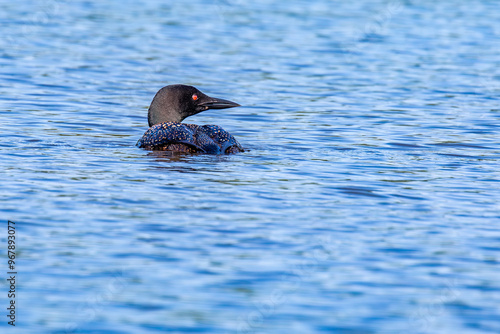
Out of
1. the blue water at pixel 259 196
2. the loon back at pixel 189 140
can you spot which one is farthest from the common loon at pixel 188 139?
the blue water at pixel 259 196

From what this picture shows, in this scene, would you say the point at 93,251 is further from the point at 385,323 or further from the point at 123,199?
the point at 385,323

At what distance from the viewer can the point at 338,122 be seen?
40.5 ft

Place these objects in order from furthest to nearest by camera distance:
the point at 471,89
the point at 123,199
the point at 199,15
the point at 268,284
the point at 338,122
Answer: the point at 199,15 < the point at 471,89 < the point at 338,122 < the point at 123,199 < the point at 268,284

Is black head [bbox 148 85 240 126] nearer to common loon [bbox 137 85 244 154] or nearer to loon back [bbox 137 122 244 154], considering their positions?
common loon [bbox 137 85 244 154]

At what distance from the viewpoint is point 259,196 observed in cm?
793

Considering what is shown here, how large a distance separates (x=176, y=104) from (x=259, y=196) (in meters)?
3.20

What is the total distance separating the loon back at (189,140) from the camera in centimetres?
968

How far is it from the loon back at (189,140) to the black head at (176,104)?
2.58 ft

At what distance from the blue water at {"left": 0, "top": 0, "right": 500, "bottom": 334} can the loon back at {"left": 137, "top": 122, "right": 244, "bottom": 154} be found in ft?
0.66

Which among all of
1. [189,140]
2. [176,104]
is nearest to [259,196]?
[189,140]

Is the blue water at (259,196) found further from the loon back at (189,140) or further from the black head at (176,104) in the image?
the black head at (176,104)

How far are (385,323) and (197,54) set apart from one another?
44.5 feet

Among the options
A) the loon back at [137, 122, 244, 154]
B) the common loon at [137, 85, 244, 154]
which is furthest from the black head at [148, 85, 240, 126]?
the loon back at [137, 122, 244, 154]

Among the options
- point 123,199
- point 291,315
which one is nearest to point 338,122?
point 123,199
